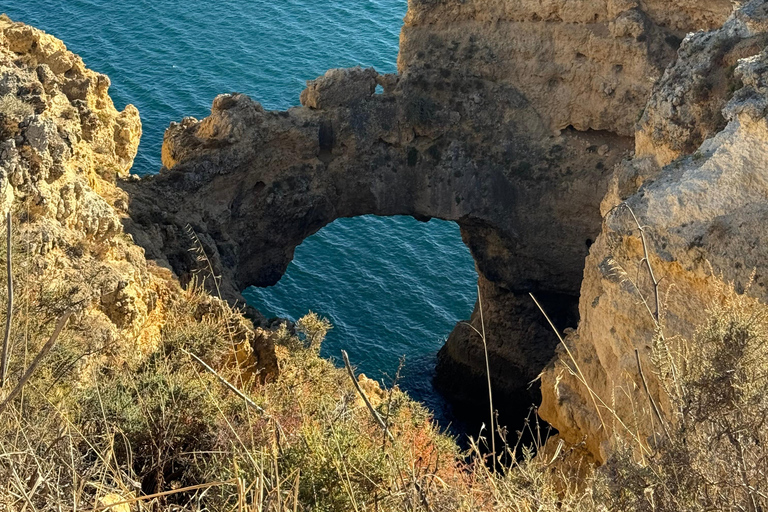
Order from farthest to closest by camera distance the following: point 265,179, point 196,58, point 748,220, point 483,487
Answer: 1. point 196,58
2. point 265,179
3. point 748,220
4. point 483,487

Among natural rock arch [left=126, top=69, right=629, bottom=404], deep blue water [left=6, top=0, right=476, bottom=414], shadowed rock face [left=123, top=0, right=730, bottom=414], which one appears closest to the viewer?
shadowed rock face [left=123, top=0, right=730, bottom=414]

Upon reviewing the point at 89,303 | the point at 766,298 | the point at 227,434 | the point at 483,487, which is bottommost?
the point at 89,303

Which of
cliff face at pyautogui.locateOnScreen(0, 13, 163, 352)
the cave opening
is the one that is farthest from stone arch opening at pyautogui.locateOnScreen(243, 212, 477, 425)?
cliff face at pyautogui.locateOnScreen(0, 13, 163, 352)

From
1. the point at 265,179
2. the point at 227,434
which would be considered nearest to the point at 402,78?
the point at 265,179

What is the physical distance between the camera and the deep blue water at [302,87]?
96.2 ft

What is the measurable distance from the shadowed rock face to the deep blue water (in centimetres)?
671

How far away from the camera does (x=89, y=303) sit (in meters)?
11.2

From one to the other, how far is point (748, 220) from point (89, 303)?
8394 mm

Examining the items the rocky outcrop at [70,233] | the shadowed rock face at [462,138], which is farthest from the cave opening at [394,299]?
the rocky outcrop at [70,233]

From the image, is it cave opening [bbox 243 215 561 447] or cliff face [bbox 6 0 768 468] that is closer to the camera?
cliff face [bbox 6 0 768 468]

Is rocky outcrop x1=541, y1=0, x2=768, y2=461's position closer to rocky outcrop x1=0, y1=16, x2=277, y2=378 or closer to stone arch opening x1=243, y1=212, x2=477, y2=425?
rocky outcrop x1=0, y1=16, x2=277, y2=378

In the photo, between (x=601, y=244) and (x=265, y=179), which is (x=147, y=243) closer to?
(x=265, y=179)

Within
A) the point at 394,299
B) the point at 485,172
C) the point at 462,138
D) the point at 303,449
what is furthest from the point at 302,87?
the point at 303,449

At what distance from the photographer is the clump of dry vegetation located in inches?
195
